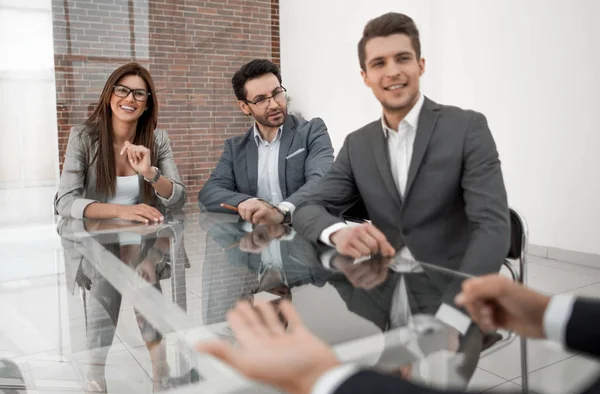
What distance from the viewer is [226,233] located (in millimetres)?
1932

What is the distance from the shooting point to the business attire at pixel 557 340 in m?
0.48

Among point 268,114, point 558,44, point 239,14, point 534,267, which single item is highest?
point 239,14

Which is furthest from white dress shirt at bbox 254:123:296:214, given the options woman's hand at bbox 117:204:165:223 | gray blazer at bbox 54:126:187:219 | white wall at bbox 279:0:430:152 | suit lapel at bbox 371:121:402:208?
white wall at bbox 279:0:430:152

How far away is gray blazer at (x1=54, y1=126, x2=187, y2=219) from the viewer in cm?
237

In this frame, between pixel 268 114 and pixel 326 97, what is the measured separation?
3.54 meters

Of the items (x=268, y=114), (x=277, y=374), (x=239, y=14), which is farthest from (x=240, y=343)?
(x=239, y=14)

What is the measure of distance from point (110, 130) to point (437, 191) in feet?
5.49

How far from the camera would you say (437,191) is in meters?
1.58

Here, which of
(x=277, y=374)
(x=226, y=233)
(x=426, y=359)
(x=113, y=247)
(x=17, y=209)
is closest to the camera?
(x=277, y=374)

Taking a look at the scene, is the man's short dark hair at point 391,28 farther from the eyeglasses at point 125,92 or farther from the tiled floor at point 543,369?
the eyeglasses at point 125,92

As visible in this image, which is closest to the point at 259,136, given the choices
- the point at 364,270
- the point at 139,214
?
the point at 139,214

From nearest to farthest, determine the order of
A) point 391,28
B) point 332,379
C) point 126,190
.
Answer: point 332,379 → point 391,28 → point 126,190

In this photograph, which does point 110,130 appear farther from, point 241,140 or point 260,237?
point 260,237

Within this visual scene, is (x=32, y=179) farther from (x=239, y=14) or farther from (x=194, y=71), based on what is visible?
(x=239, y=14)
